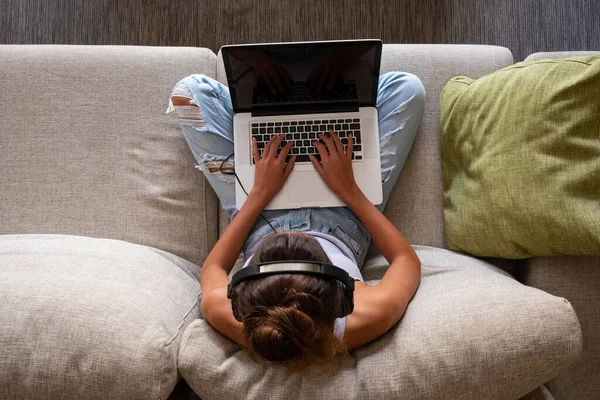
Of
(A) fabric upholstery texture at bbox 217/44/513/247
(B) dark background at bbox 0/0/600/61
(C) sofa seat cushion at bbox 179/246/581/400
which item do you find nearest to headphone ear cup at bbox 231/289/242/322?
(C) sofa seat cushion at bbox 179/246/581/400

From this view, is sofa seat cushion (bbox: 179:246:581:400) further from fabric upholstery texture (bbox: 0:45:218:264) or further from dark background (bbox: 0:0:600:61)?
dark background (bbox: 0:0:600:61)

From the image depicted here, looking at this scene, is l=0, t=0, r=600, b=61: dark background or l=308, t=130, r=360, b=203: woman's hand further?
l=0, t=0, r=600, b=61: dark background

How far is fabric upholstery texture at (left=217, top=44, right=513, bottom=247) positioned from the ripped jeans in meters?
0.04

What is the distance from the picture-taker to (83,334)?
1079 millimetres

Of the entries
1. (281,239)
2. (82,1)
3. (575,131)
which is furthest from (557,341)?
(82,1)

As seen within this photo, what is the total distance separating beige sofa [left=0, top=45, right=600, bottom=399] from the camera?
106 cm

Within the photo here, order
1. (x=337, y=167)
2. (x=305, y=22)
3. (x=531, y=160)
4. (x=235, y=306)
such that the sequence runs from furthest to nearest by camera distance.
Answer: (x=305, y=22), (x=337, y=167), (x=531, y=160), (x=235, y=306)

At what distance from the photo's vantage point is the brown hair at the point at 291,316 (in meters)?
0.93

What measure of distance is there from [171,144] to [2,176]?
17.1 inches

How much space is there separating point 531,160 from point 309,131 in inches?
20.8

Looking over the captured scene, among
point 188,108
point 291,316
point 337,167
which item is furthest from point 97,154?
point 291,316

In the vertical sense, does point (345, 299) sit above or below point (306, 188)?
below

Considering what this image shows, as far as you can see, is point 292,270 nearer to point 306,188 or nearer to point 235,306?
point 235,306

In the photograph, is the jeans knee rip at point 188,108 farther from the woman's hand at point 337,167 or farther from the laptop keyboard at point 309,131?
the woman's hand at point 337,167
